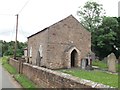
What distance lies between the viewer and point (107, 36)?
153 feet

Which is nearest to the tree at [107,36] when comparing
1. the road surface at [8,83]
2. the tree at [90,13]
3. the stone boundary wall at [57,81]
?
the tree at [90,13]

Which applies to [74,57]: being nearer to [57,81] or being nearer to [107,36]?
[107,36]

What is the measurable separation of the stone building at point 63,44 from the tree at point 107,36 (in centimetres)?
1515

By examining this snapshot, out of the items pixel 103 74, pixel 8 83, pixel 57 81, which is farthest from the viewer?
pixel 103 74

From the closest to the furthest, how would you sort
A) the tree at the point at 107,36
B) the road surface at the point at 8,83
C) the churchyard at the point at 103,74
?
the road surface at the point at 8,83
the churchyard at the point at 103,74
the tree at the point at 107,36

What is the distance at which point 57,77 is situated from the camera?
9148 mm

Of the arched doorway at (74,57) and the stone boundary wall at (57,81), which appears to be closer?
the stone boundary wall at (57,81)

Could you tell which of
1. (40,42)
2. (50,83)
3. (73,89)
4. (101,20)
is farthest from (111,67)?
(101,20)

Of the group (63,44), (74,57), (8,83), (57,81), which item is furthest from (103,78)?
(74,57)

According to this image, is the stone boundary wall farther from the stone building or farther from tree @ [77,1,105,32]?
tree @ [77,1,105,32]

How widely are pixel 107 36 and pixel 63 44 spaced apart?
1871 cm

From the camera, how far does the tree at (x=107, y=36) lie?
1851 inches

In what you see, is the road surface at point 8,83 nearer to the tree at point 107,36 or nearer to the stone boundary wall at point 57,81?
the stone boundary wall at point 57,81

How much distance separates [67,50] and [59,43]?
1458 millimetres
